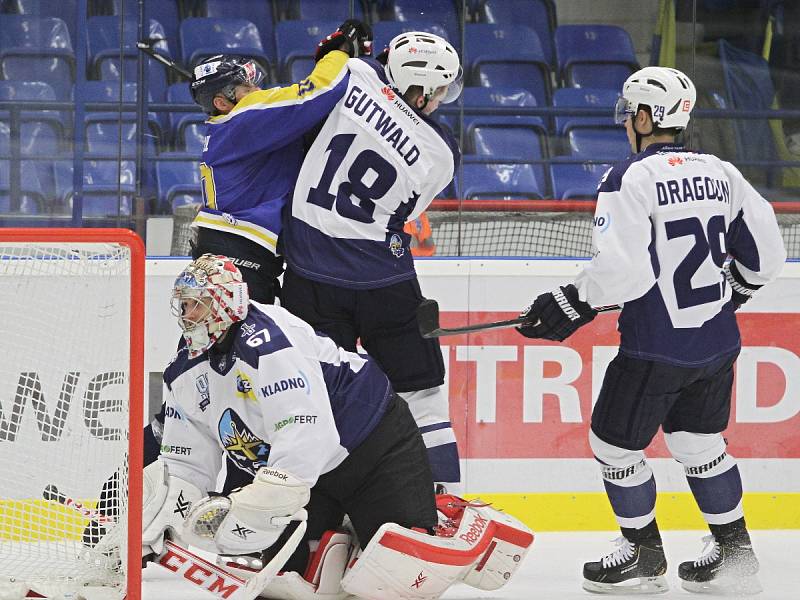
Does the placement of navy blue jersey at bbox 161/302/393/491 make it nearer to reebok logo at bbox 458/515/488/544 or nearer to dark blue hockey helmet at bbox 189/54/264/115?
reebok logo at bbox 458/515/488/544

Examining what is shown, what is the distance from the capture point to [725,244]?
10.5 feet

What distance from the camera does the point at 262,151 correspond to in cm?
329

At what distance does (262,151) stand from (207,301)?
80 centimetres

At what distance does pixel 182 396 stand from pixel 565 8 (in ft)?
7.14

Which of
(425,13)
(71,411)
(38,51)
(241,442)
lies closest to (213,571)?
(241,442)

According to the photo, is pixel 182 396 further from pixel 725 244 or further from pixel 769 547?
pixel 769 547

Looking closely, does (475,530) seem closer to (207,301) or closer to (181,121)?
(207,301)

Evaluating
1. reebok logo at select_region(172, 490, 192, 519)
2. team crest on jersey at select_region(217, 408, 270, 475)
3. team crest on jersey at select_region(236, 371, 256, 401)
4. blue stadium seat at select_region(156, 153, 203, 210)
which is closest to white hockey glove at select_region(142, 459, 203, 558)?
reebok logo at select_region(172, 490, 192, 519)

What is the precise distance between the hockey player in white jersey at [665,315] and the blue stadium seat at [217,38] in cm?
146

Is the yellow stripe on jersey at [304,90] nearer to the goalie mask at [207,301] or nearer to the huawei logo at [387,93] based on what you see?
the huawei logo at [387,93]

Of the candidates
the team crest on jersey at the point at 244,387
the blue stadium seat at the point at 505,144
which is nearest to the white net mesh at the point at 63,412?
the team crest on jersey at the point at 244,387

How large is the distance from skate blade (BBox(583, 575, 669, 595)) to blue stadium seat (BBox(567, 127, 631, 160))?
5.01 feet

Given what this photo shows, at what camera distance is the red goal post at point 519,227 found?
4.15 metres

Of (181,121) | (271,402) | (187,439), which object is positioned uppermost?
(181,121)
